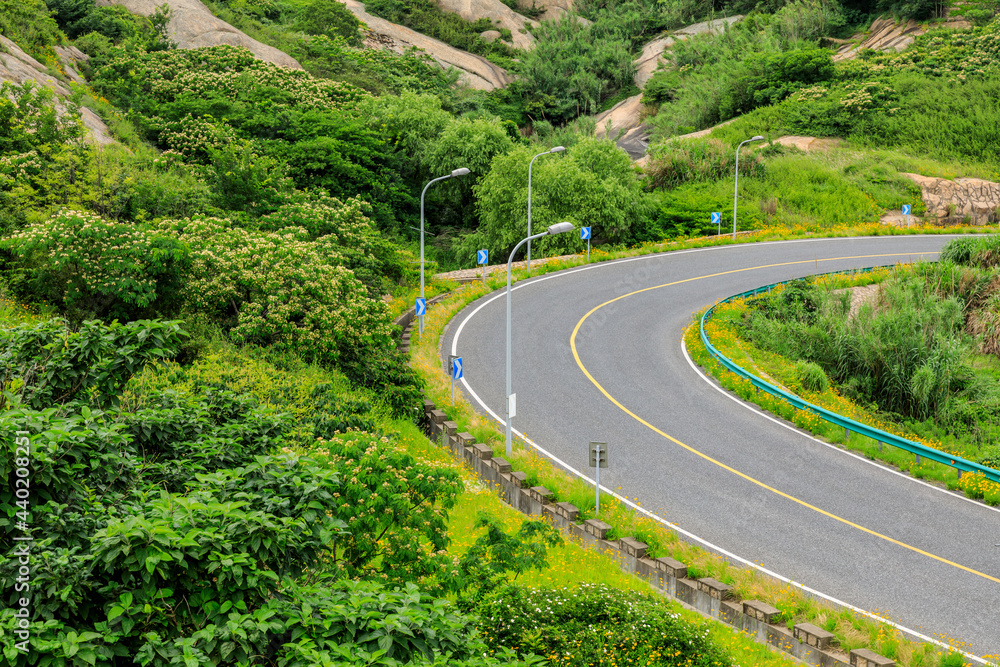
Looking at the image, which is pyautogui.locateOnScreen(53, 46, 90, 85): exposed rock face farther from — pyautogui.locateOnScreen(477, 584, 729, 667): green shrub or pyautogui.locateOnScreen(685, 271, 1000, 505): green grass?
pyautogui.locateOnScreen(477, 584, 729, 667): green shrub

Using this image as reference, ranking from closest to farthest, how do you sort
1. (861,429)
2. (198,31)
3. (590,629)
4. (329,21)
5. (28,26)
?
(590,629) < (861,429) < (28,26) < (198,31) < (329,21)

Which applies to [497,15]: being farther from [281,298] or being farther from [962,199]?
[281,298]

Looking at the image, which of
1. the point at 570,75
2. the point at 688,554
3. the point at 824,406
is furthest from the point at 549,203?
the point at 570,75

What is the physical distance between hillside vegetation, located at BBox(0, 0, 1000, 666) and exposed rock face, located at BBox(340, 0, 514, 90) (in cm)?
406

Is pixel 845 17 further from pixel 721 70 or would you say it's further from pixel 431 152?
pixel 431 152

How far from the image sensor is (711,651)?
31.7ft

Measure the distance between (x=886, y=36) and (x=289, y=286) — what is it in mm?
66664

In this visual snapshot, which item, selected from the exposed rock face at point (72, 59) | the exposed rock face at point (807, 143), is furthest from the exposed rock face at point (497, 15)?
the exposed rock face at point (72, 59)

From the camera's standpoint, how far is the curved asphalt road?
515 inches

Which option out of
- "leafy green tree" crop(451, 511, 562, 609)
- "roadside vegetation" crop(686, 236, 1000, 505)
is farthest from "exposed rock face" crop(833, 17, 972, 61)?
"leafy green tree" crop(451, 511, 562, 609)

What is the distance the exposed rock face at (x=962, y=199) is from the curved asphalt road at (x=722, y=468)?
25268 mm

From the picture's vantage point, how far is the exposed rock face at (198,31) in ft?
167

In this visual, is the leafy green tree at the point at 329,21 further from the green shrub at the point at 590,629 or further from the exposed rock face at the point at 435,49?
the green shrub at the point at 590,629

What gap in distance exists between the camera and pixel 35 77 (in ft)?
101
